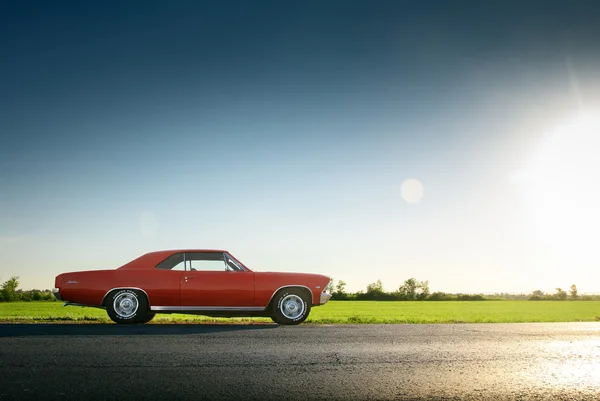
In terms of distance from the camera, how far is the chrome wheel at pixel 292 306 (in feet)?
41.6

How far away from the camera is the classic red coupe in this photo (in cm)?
1218

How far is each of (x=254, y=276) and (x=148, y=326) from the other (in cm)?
246

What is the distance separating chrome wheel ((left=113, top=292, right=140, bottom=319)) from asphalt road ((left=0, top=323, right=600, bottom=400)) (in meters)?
1.57

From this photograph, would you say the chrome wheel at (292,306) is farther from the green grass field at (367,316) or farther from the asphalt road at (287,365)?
the asphalt road at (287,365)

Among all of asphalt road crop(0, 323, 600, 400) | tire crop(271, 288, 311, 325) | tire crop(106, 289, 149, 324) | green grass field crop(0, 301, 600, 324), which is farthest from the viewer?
green grass field crop(0, 301, 600, 324)

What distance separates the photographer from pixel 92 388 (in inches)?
217

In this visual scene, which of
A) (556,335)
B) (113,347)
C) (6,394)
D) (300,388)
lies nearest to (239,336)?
(113,347)

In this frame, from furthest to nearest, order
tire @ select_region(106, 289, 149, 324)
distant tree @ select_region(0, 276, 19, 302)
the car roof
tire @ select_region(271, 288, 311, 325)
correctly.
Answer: distant tree @ select_region(0, 276, 19, 302)
tire @ select_region(271, 288, 311, 325)
the car roof
tire @ select_region(106, 289, 149, 324)

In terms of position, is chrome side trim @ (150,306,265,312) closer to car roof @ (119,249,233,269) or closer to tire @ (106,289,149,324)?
tire @ (106,289,149,324)

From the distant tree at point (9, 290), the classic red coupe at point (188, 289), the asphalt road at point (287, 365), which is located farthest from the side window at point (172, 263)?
the distant tree at point (9, 290)

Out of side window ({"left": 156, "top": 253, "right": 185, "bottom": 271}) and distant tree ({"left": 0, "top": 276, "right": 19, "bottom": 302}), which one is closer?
side window ({"left": 156, "top": 253, "right": 185, "bottom": 271})

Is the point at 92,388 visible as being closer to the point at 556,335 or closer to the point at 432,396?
the point at 432,396

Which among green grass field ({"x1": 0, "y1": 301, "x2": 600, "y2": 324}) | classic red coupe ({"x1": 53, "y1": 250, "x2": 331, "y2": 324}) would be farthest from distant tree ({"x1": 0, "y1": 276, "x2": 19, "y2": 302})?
classic red coupe ({"x1": 53, "y1": 250, "x2": 331, "y2": 324})

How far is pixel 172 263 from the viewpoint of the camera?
495 inches
